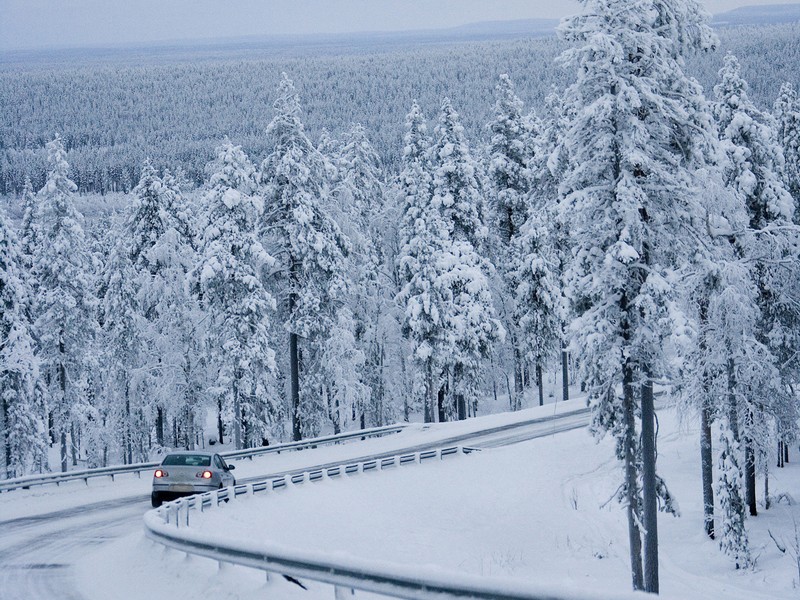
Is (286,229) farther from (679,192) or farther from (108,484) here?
(679,192)

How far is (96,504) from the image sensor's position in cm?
2723

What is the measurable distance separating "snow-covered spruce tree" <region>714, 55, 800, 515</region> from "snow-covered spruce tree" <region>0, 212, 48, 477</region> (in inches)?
1282

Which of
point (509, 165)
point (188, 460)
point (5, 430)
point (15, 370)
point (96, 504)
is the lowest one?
point (5, 430)

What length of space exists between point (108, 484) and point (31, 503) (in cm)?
425

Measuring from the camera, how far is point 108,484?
1257 inches

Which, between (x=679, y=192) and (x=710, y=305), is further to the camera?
(x=710, y=305)

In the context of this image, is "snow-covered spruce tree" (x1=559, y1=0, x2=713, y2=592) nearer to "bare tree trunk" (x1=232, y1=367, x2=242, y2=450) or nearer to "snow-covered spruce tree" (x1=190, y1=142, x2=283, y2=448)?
"snow-covered spruce tree" (x1=190, y1=142, x2=283, y2=448)

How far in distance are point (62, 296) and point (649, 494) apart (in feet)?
115

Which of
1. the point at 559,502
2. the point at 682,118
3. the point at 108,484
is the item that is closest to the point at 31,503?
the point at 108,484

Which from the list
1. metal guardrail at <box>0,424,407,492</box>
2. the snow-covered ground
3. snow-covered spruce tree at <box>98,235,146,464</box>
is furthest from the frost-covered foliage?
snow-covered spruce tree at <box>98,235,146,464</box>

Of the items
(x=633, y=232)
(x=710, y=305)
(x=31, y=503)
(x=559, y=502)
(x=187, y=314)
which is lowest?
(x=559, y=502)

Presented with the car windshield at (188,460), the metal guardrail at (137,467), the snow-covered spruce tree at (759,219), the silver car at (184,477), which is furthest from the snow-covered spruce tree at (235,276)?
the snow-covered spruce tree at (759,219)

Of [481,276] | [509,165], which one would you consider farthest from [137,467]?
[509,165]

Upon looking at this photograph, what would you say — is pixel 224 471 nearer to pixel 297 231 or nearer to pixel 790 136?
pixel 297 231
